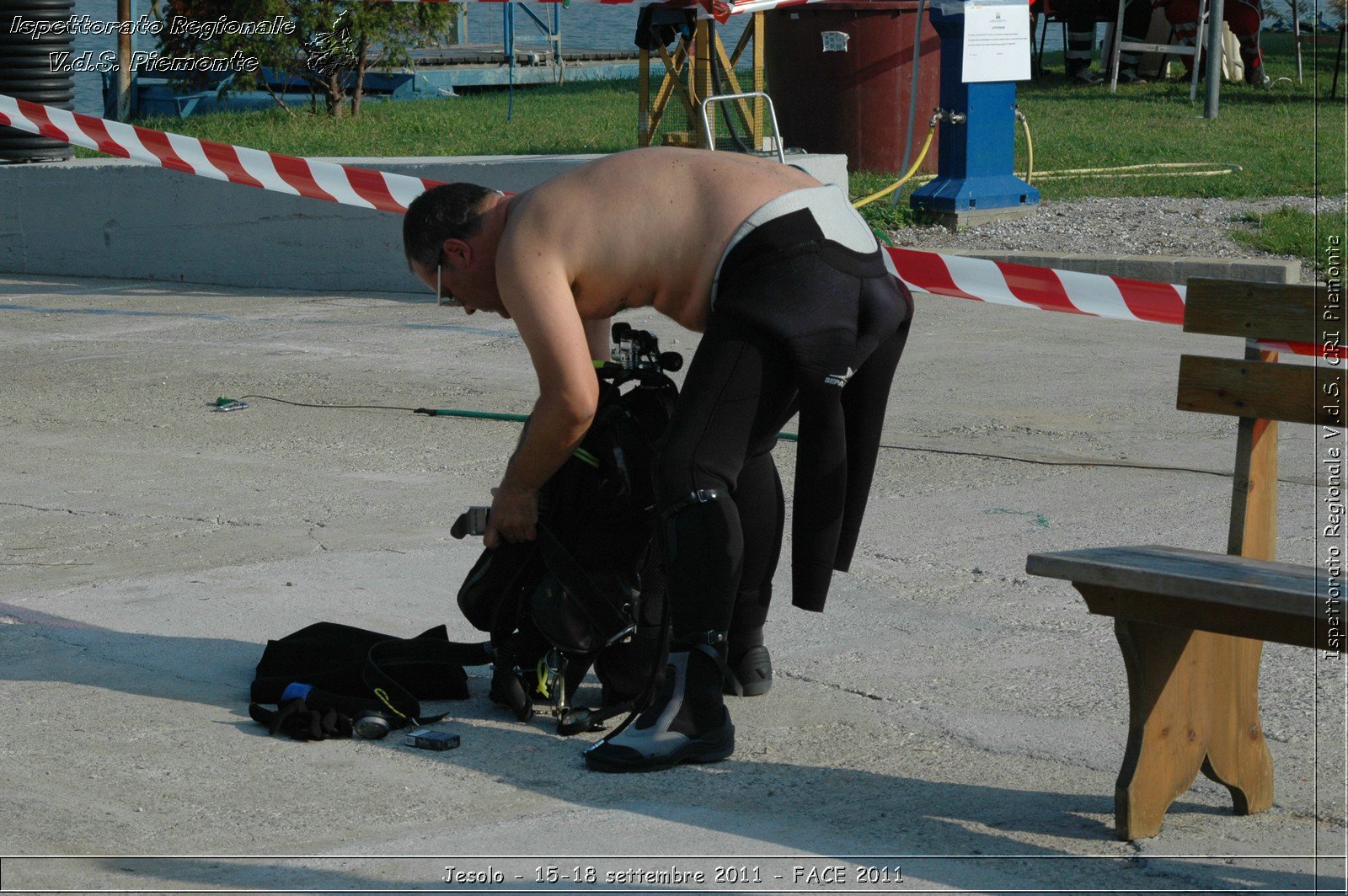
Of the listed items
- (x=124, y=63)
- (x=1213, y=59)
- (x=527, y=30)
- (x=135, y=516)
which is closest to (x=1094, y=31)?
(x=1213, y=59)

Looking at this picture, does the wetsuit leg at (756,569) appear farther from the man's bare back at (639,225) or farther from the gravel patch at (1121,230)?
the gravel patch at (1121,230)

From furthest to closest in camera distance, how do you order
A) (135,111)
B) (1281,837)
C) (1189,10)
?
(1189,10) → (135,111) → (1281,837)

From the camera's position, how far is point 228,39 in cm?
1480

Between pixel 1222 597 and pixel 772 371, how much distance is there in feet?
3.71

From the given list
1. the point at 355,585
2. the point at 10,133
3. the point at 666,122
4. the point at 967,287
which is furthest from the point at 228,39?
the point at 355,585

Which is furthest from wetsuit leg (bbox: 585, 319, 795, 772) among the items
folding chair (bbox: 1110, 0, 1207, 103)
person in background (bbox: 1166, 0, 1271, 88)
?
person in background (bbox: 1166, 0, 1271, 88)

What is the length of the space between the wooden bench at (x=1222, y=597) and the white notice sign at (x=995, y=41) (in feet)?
28.5

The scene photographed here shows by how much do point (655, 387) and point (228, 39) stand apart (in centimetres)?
1205

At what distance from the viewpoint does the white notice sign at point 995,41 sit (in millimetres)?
11766

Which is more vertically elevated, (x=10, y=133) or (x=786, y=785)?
(x=10, y=133)

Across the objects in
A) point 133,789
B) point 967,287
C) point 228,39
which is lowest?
point 133,789

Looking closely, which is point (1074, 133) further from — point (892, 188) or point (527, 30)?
point (527, 30)

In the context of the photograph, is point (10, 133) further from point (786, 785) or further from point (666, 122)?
point (786, 785)

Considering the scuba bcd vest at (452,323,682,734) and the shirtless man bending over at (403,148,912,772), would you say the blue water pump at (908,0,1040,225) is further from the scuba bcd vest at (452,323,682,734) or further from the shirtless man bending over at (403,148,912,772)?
the shirtless man bending over at (403,148,912,772)
